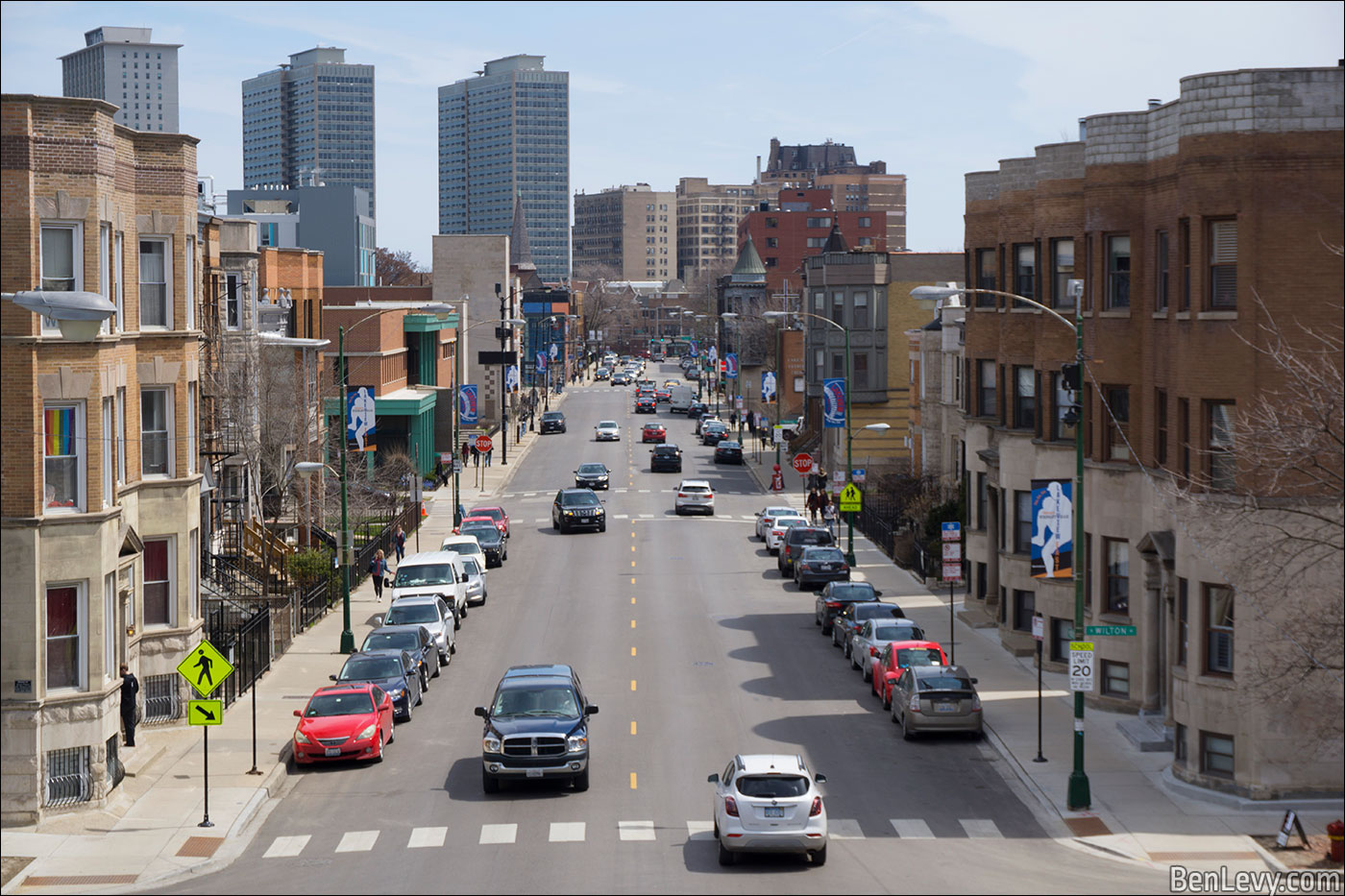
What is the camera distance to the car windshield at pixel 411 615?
131 feet

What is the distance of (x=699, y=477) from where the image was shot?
285 feet

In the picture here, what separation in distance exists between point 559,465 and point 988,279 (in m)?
51.5

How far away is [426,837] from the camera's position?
2450cm

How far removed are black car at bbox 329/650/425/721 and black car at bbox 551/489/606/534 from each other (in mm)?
29822

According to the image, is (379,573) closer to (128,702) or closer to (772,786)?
(128,702)

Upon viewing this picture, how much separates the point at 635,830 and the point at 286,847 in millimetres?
5420

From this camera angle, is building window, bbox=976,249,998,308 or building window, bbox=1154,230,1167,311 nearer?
building window, bbox=1154,230,1167,311

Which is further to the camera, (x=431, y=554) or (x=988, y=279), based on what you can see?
(x=431, y=554)

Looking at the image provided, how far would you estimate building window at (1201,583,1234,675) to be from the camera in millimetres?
26906

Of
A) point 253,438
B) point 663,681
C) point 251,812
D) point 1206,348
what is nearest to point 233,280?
point 253,438

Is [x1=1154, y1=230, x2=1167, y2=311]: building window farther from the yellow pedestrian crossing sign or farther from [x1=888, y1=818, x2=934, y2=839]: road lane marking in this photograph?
the yellow pedestrian crossing sign

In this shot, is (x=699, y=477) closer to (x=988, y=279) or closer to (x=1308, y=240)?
(x=988, y=279)

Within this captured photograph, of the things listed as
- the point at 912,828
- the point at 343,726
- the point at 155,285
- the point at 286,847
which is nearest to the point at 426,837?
the point at 286,847

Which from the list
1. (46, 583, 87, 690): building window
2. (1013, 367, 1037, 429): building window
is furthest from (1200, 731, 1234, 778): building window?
(46, 583, 87, 690): building window
